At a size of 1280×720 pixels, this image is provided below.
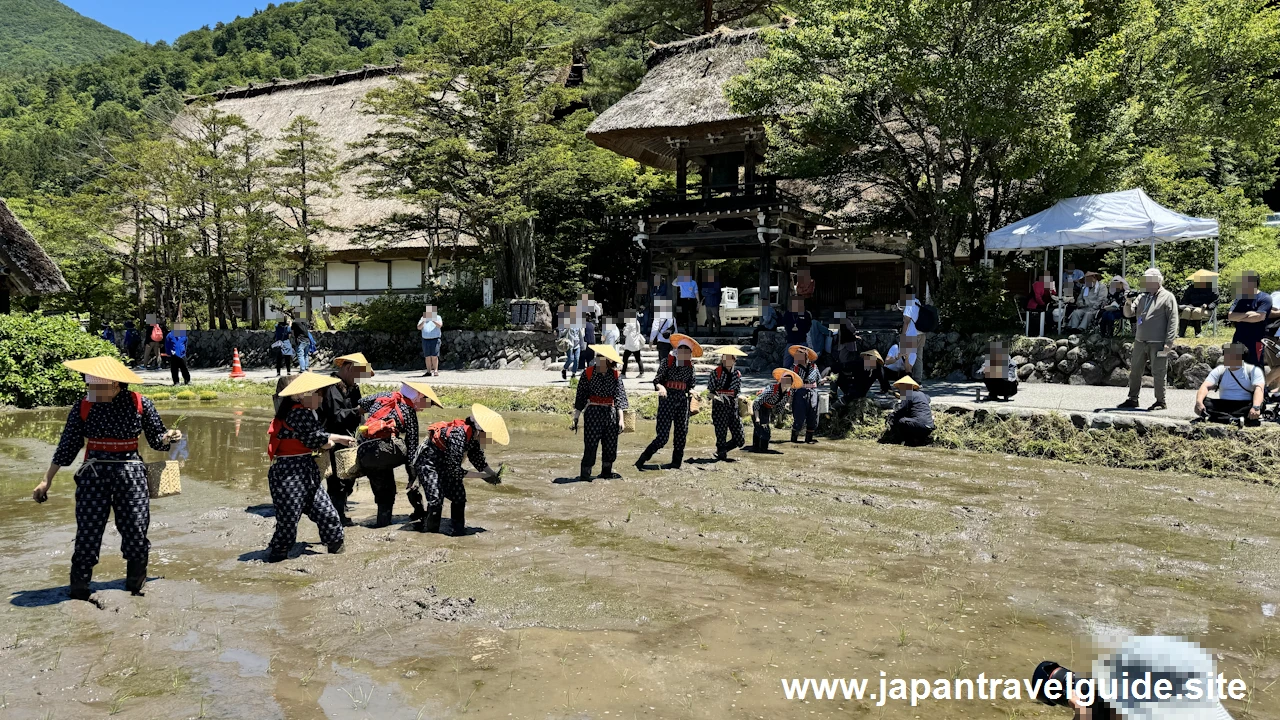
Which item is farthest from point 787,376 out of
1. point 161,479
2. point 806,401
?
point 161,479

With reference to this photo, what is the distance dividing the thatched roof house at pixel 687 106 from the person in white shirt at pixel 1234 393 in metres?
12.0

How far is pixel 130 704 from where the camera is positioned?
3.81 meters

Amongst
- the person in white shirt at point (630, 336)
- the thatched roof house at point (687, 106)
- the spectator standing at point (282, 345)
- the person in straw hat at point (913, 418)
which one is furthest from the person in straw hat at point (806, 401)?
the spectator standing at point (282, 345)

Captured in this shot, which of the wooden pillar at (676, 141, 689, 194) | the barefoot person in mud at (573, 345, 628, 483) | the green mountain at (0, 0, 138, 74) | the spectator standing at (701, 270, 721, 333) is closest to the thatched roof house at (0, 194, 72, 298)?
the barefoot person in mud at (573, 345, 628, 483)

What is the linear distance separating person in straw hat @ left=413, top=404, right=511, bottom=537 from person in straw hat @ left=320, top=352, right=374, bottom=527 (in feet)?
2.19

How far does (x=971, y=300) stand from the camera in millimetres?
16156

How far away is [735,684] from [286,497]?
11.0 feet

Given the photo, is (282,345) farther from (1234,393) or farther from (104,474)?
(1234,393)

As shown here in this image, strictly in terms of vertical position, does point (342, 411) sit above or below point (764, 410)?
above

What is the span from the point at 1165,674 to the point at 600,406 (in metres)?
6.55

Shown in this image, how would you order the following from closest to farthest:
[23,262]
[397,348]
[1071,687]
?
[1071,687] → [23,262] → [397,348]

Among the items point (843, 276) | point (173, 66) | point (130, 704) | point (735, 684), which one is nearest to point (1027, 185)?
point (843, 276)

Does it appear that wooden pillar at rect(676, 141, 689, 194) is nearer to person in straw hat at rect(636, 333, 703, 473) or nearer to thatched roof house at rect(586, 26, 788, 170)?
thatched roof house at rect(586, 26, 788, 170)

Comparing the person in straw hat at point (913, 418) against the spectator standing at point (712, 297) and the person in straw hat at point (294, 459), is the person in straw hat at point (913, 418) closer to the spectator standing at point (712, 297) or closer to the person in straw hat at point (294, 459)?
the person in straw hat at point (294, 459)
